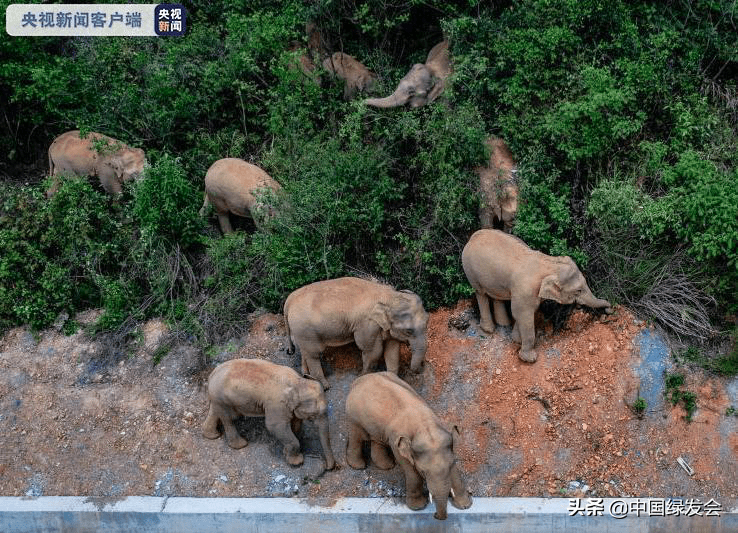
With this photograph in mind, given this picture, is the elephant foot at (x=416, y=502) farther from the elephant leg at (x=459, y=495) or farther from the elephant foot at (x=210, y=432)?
the elephant foot at (x=210, y=432)

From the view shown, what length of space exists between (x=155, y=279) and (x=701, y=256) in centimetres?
682

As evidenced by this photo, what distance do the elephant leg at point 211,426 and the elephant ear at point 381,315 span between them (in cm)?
212

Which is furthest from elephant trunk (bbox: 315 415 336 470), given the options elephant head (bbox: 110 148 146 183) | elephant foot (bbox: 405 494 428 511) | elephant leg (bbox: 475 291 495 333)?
elephant head (bbox: 110 148 146 183)

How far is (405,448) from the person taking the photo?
8.62 m

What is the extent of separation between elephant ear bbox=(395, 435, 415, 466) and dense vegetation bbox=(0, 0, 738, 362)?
2715mm

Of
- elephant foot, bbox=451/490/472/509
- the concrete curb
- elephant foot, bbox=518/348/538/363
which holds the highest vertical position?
elephant foot, bbox=518/348/538/363

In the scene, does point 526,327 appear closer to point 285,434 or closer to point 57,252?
point 285,434

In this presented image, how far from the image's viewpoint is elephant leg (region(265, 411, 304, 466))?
9.42 meters

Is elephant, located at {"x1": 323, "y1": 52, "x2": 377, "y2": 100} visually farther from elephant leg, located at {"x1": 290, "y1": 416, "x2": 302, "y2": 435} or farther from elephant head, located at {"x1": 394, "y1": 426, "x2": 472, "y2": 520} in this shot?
elephant head, located at {"x1": 394, "y1": 426, "x2": 472, "y2": 520}

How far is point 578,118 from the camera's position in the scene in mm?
10883

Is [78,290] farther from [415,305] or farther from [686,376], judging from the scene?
[686,376]

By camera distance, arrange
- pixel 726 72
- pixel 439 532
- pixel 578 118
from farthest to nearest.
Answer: pixel 726 72, pixel 578 118, pixel 439 532

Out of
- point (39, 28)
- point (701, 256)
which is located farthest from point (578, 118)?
point (39, 28)

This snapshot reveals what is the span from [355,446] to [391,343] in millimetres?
1289
